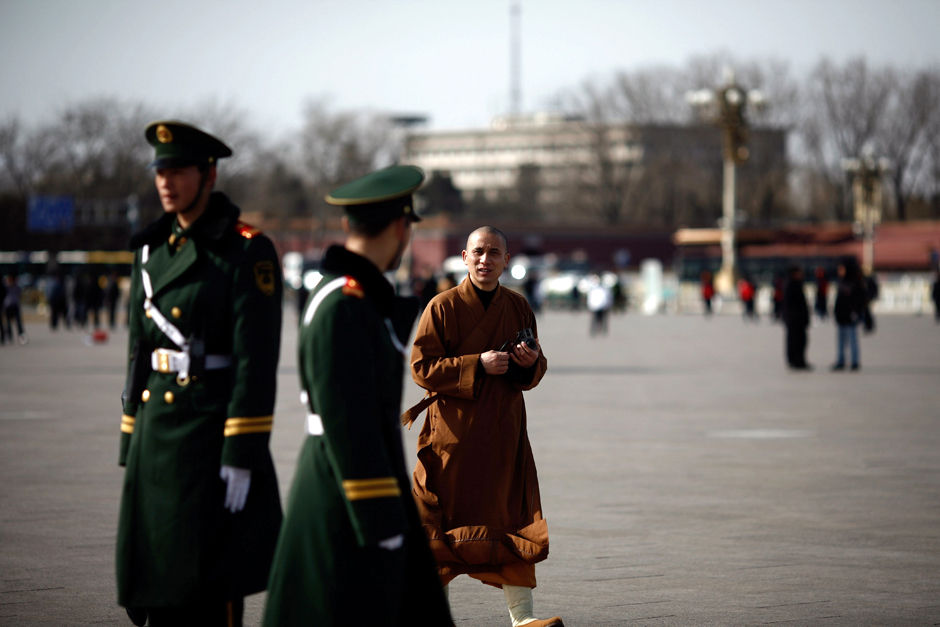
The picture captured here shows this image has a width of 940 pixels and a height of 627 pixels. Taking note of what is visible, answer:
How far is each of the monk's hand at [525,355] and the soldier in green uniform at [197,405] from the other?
148 centimetres

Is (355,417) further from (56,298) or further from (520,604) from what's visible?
(56,298)

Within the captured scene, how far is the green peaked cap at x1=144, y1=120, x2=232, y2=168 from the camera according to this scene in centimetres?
483

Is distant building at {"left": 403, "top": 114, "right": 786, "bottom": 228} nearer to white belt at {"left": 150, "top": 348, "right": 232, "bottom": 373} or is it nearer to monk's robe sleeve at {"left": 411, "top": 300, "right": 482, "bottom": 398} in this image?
monk's robe sleeve at {"left": 411, "top": 300, "right": 482, "bottom": 398}

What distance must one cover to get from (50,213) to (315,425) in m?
64.3

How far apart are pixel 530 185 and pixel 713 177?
882 inches

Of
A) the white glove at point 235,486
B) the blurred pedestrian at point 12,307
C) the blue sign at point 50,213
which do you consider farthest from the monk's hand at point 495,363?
the blue sign at point 50,213

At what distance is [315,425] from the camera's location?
398 centimetres

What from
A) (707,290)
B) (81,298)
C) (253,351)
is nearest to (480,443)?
(253,351)

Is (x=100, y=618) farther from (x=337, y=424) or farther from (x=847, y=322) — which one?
(x=847, y=322)

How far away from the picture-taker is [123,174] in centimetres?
6806

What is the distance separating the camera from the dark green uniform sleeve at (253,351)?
4555mm

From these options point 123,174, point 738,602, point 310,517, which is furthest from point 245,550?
point 123,174

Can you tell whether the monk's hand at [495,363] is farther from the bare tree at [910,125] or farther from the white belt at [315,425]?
the bare tree at [910,125]

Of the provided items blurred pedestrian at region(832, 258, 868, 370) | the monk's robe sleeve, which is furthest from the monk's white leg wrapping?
blurred pedestrian at region(832, 258, 868, 370)
